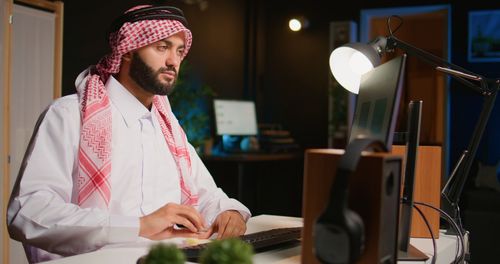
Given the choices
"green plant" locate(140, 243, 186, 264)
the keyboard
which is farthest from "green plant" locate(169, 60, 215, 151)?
"green plant" locate(140, 243, 186, 264)

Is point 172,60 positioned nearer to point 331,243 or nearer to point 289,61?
point 331,243

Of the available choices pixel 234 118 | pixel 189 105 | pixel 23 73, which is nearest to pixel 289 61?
pixel 234 118

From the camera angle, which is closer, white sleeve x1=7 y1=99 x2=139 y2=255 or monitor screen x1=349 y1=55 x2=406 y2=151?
monitor screen x1=349 y1=55 x2=406 y2=151

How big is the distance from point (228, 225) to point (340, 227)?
1.00 metres

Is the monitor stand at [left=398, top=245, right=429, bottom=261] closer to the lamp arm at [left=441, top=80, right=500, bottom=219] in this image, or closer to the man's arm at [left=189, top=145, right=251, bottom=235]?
the lamp arm at [left=441, top=80, right=500, bottom=219]

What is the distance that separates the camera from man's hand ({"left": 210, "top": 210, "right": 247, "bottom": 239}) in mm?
2057

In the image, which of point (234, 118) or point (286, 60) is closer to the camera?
point (234, 118)

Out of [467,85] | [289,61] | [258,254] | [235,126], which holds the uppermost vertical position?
[289,61]

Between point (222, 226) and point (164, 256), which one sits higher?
point (164, 256)

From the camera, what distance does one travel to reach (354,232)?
3.74 feet

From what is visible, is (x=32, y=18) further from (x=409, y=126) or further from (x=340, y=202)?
(x=340, y=202)

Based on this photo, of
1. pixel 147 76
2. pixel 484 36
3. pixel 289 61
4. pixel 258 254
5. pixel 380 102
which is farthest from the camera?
pixel 289 61

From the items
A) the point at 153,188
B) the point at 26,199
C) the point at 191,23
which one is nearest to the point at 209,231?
the point at 153,188

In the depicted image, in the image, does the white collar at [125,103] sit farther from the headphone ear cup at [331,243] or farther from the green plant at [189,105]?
the green plant at [189,105]
